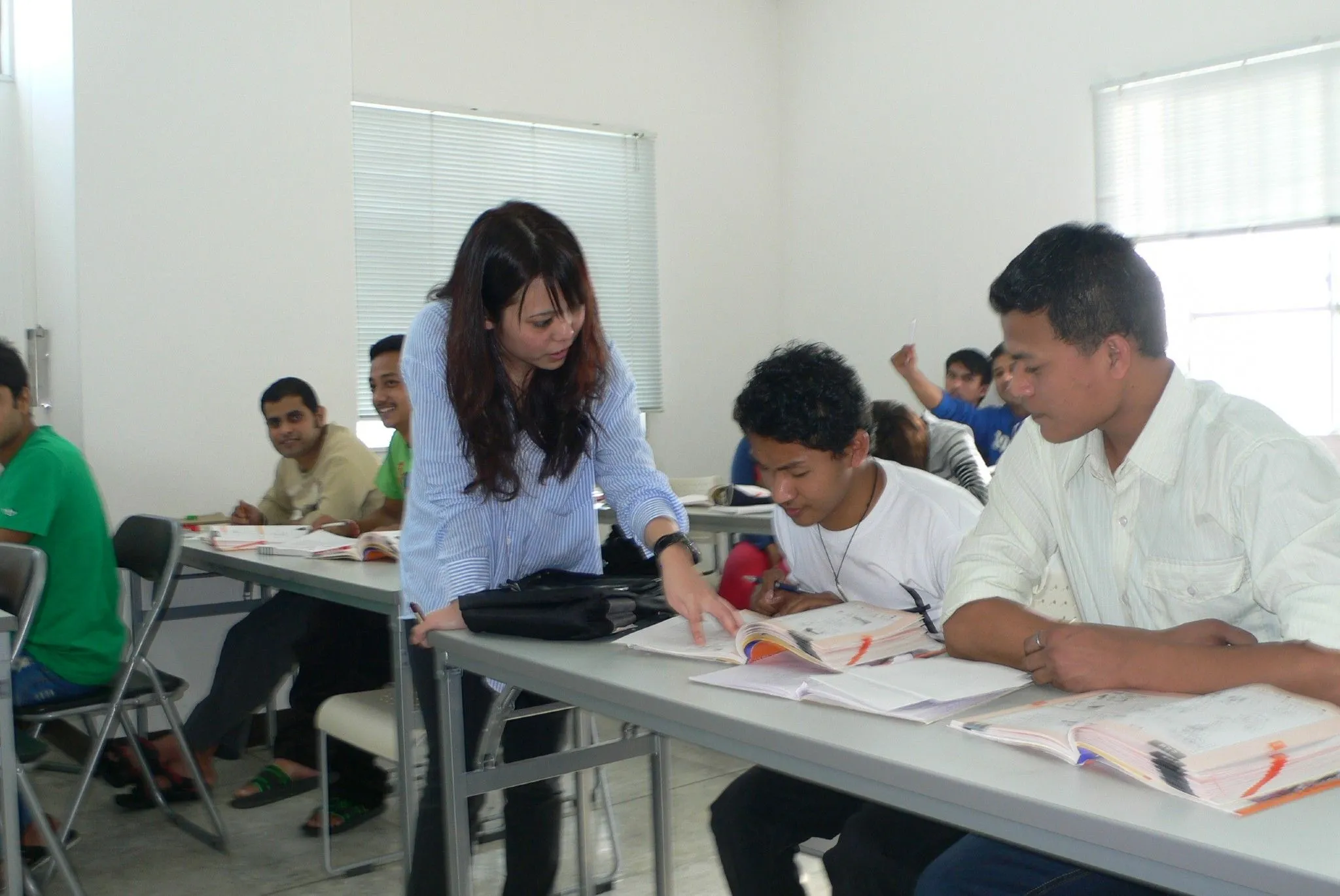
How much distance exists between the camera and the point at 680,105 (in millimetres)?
5828

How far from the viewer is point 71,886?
253 cm

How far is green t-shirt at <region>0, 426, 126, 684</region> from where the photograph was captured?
2.71 meters

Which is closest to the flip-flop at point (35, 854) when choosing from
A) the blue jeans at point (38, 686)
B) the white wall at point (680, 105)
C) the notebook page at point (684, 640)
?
the blue jeans at point (38, 686)

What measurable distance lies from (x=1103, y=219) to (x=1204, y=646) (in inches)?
163

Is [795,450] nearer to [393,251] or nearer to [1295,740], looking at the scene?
[1295,740]

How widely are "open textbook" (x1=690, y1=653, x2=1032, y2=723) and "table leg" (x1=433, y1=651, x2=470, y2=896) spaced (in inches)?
20.3

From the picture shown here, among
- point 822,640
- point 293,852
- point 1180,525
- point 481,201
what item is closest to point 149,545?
point 293,852

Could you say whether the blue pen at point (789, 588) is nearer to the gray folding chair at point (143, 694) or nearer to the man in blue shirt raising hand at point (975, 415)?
the gray folding chair at point (143, 694)

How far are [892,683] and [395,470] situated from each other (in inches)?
96.1

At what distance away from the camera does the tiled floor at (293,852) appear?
9.04 feet

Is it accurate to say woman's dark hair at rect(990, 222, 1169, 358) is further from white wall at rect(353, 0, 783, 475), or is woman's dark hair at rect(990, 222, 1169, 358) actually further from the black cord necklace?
white wall at rect(353, 0, 783, 475)

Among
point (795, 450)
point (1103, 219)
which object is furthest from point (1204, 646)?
point (1103, 219)

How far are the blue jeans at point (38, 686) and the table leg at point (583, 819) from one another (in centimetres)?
123

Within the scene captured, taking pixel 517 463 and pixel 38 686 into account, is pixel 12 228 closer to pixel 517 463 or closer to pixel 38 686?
pixel 38 686
